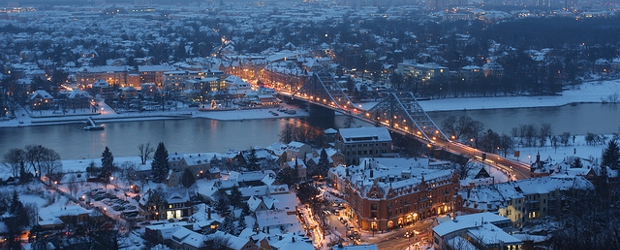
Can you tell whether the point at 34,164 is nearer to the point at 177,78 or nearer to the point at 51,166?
the point at 51,166

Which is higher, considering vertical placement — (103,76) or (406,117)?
(406,117)

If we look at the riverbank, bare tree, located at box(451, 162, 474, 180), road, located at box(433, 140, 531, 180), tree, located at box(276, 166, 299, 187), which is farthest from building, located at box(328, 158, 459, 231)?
the riverbank

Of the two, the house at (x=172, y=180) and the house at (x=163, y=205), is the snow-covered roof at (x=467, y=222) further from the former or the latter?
the house at (x=172, y=180)

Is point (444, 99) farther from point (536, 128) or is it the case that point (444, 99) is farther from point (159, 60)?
point (159, 60)

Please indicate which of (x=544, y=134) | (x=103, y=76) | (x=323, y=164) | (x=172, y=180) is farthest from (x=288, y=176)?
(x=103, y=76)

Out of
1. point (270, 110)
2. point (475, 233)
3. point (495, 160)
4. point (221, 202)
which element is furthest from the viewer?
point (270, 110)
